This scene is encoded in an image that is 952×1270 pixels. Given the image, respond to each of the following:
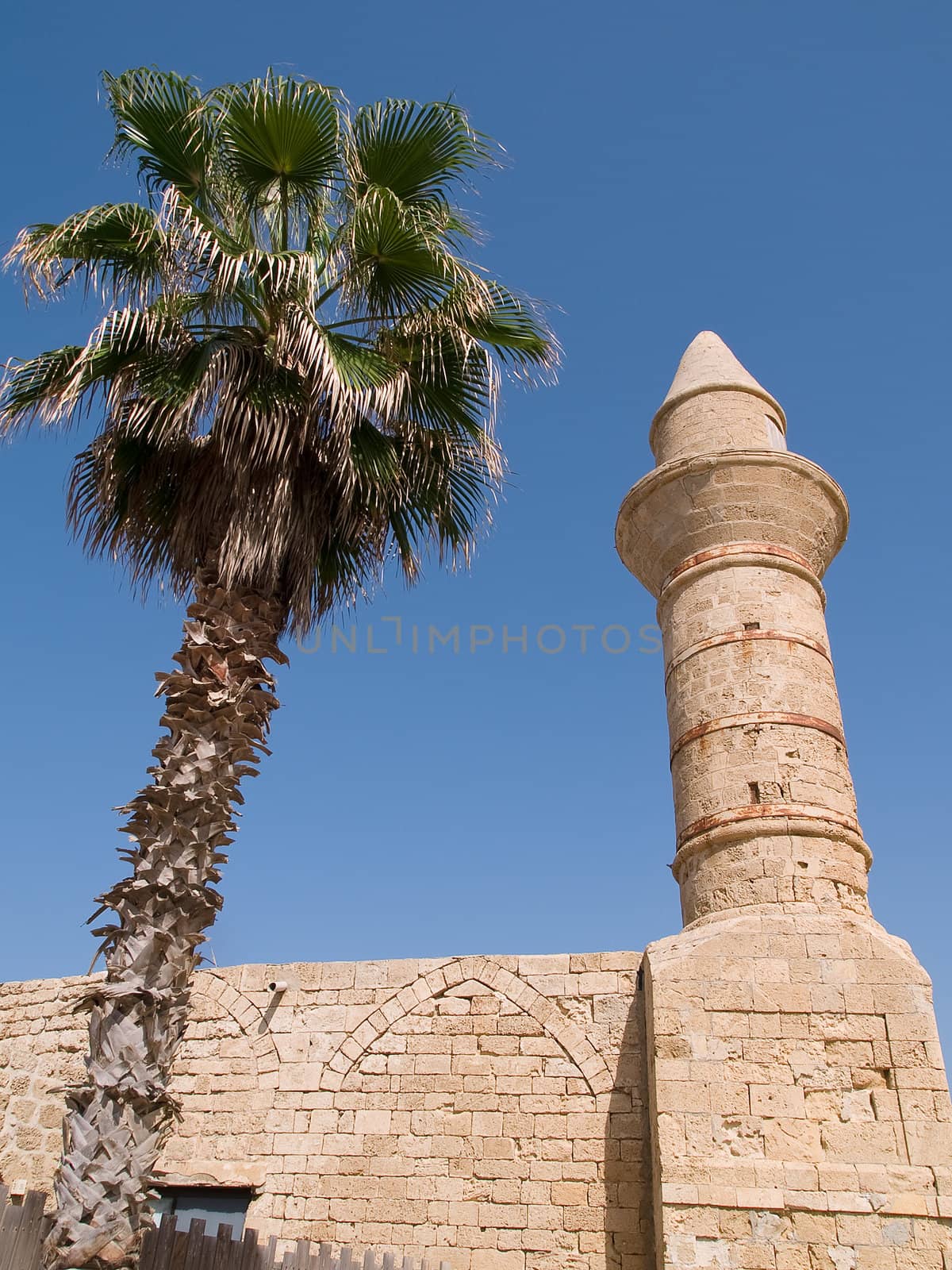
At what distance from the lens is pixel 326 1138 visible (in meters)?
7.54

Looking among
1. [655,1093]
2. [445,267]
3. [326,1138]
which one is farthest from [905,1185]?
[445,267]

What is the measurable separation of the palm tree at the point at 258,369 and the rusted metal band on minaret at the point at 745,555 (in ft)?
5.63

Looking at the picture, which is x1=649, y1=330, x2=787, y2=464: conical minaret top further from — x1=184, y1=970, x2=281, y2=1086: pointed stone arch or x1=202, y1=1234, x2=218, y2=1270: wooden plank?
x1=202, y1=1234, x2=218, y2=1270: wooden plank

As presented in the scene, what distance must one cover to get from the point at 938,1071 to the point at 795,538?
145 inches

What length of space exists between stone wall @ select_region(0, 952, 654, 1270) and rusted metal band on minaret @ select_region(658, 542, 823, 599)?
285 centimetres

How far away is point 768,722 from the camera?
22.6ft

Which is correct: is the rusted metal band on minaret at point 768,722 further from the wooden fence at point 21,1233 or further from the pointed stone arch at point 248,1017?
the wooden fence at point 21,1233

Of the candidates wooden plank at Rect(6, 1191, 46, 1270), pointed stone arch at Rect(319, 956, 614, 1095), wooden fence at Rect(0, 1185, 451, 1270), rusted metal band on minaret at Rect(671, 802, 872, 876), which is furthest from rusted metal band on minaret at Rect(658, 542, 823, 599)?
wooden plank at Rect(6, 1191, 46, 1270)

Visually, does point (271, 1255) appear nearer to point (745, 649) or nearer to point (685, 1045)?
point (685, 1045)

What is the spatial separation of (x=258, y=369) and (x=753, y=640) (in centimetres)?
368

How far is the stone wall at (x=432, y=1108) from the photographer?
6836 millimetres

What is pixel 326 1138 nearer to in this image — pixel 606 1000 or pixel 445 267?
pixel 606 1000

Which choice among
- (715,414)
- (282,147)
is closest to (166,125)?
(282,147)

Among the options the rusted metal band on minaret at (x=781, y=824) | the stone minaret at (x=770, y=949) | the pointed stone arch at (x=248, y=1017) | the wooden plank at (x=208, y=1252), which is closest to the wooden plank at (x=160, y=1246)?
the wooden plank at (x=208, y=1252)
